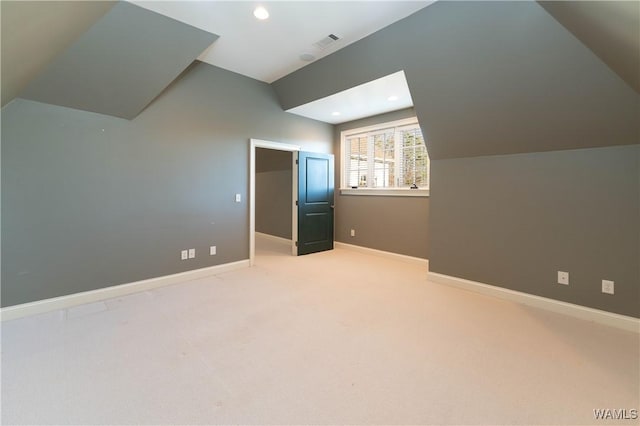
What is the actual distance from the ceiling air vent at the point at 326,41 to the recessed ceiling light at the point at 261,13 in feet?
2.23

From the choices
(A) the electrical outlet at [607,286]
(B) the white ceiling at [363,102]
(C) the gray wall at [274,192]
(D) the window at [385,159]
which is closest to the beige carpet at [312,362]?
(A) the electrical outlet at [607,286]

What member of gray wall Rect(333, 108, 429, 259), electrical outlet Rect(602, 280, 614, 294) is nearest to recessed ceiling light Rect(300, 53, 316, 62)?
gray wall Rect(333, 108, 429, 259)

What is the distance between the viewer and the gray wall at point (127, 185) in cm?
259

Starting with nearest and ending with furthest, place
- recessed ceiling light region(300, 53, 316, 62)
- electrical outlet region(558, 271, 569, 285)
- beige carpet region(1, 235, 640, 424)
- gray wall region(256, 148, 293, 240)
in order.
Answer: beige carpet region(1, 235, 640, 424) → electrical outlet region(558, 271, 569, 285) → recessed ceiling light region(300, 53, 316, 62) → gray wall region(256, 148, 293, 240)

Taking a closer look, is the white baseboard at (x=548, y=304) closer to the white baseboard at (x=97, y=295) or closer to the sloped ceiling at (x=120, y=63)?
the white baseboard at (x=97, y=295)

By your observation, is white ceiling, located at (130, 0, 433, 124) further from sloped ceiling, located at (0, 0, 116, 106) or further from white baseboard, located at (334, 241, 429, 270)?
white baseboard, located at (334, 241, 429, 270)

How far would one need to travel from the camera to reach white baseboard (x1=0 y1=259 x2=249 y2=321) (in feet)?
8.38

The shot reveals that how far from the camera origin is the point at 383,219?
485 centimetres

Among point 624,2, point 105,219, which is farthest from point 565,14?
point 105,219

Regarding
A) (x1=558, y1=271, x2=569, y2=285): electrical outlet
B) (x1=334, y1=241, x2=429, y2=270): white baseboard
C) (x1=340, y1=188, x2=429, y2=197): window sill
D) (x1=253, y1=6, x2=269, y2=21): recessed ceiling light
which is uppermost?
(x1=253, y1=6, x2=269, y2=21): recessed ceiling light

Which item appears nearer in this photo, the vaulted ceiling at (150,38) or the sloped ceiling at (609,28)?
the sloped ceiling at (609,28)

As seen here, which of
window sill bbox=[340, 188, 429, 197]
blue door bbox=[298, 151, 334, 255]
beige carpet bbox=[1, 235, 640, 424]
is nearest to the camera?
beige carpet bbox=[1, 235, 640, 424]

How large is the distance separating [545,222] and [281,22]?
3.48 metres

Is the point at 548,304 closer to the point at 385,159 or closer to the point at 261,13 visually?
the point at 385,159
